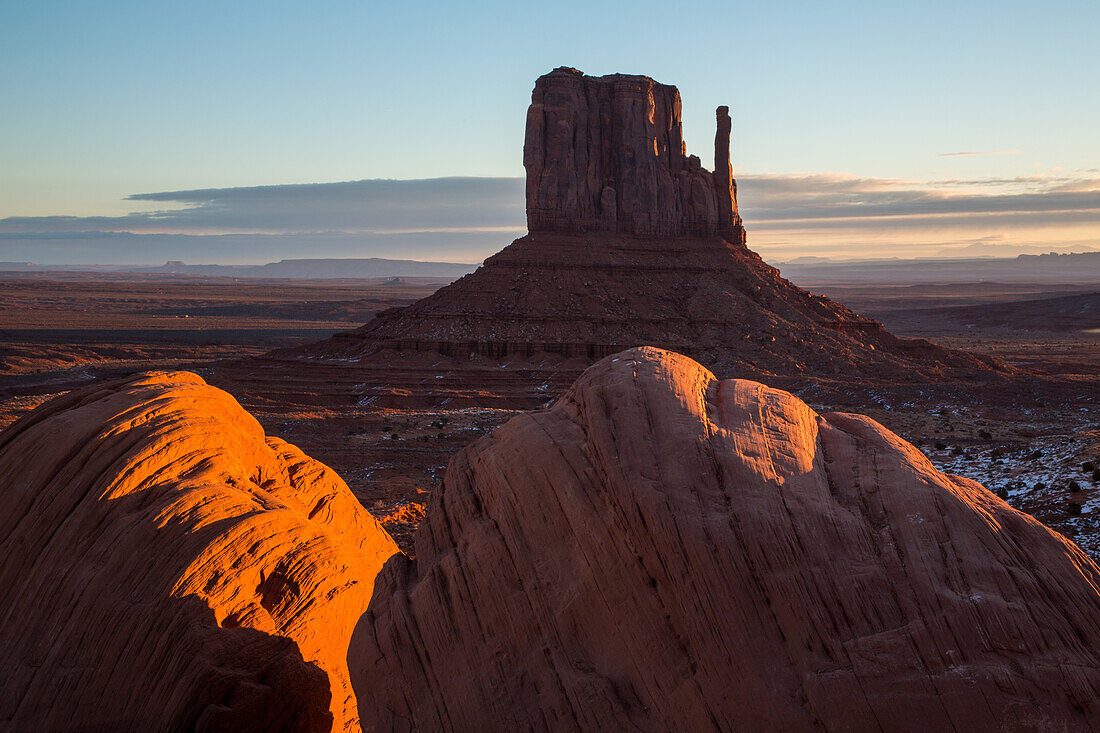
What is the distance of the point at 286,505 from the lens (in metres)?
12.6

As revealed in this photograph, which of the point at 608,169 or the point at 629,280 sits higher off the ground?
the point at 608,169

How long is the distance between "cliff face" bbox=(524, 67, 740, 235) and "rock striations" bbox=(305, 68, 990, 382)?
122 mm

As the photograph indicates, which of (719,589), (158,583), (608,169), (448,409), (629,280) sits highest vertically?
(608,169)

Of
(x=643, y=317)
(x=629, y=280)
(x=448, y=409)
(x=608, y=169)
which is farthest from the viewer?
(x=608, y=169)

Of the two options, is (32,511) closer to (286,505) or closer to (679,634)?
(286,505)

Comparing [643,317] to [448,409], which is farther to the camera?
[643,317]

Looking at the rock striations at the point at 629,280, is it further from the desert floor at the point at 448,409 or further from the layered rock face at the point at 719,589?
the layered rock face at the point at 719,589

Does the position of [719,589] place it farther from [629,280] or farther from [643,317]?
[629,280]

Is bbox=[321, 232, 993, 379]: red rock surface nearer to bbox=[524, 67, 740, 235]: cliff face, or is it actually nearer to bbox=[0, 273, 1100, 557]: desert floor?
bbox=[524, 67, 740, 235]: cliff face

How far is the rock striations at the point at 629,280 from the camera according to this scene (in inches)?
2368

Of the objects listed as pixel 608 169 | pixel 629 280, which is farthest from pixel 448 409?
pixel 608 169

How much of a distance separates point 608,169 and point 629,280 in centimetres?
1314

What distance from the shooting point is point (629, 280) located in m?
68.4

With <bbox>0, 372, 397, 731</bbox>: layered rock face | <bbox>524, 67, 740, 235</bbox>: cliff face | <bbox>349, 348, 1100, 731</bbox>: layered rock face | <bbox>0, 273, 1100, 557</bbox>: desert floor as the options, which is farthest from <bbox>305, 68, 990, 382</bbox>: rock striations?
<bbox>349, 348, 1100, 731</bbox>: layered rock face
